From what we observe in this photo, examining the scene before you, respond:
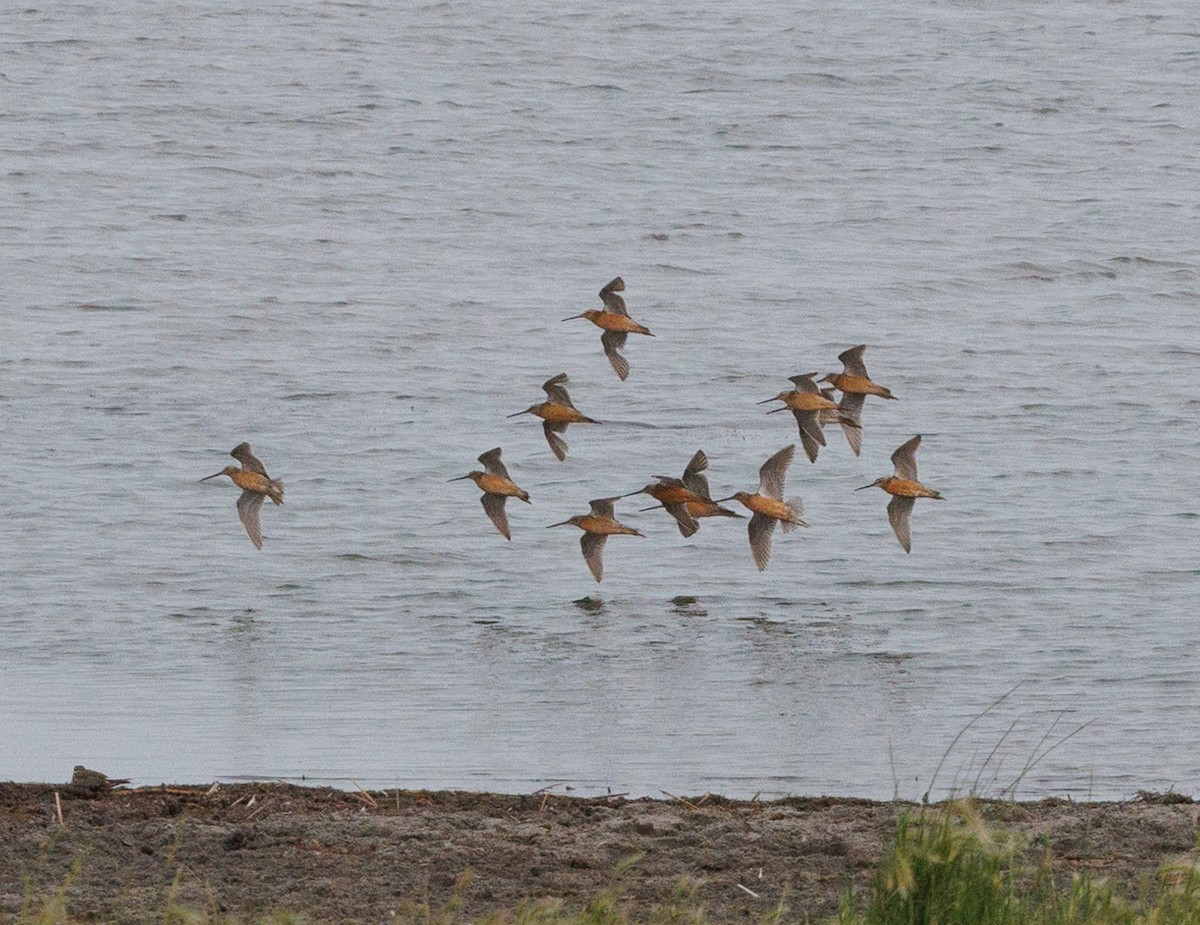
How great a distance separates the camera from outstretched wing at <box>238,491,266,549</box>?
11.7m

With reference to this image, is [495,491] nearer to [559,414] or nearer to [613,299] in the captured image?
[559,414]

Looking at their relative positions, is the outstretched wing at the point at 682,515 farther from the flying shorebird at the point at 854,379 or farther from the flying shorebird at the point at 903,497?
the flying shorebird at the point at 854,379

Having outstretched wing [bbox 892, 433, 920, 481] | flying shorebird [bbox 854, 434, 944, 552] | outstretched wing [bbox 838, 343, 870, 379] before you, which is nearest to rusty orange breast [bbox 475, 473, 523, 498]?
flying shorebird [bbox 854, 434, 944, 552]

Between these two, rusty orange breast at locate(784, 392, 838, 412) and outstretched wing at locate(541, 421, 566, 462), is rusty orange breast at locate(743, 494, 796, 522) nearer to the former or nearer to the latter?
rusty orange breast at locate(784, 392, 838, 412)

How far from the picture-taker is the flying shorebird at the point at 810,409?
12422 mm

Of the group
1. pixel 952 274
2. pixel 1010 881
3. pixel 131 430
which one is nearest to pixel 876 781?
pixel 1010 881

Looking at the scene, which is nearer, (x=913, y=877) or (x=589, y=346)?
(x=913, y=877)

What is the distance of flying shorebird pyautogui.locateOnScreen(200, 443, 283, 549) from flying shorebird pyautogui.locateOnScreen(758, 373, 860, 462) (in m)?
2.93

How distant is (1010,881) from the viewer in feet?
15.7

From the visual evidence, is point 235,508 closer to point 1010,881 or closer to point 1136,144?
point 1010,881

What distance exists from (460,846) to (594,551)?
517 cm

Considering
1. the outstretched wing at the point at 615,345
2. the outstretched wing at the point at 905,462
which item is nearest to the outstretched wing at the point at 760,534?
the outstretched wing at the point at 905,462

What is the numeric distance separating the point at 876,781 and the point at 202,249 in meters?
14.6

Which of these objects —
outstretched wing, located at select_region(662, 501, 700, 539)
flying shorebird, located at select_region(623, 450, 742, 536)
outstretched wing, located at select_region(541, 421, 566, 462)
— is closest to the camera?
flying shorebird, located at select_region(623, 450, 742, 536)
